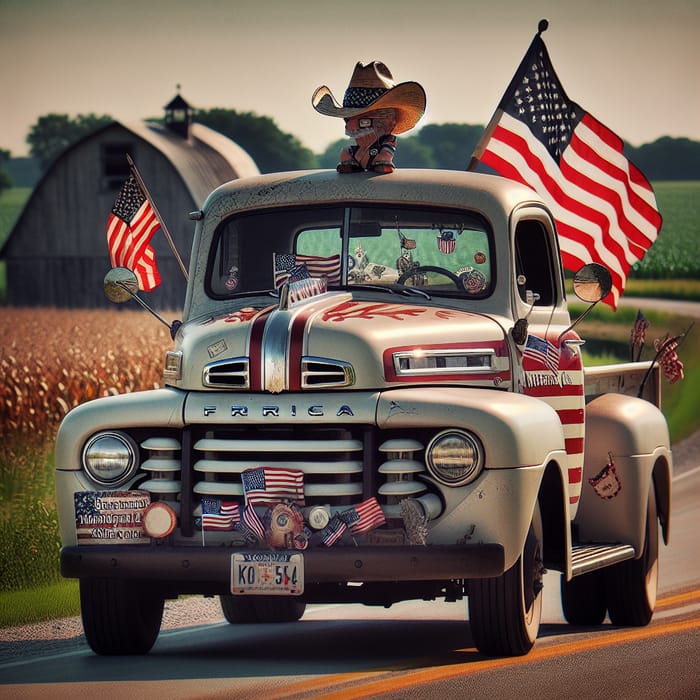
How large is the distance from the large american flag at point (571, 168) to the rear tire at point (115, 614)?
13.3ft

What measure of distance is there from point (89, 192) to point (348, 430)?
44163mm

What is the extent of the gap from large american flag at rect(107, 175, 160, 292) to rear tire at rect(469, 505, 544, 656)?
12.3ft

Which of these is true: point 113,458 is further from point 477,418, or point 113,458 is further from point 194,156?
point 194,156

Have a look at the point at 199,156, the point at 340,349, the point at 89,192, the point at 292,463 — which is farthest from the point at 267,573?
the point at 89,192

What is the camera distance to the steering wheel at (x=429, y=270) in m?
10.0

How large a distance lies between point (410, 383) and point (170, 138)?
4280 centimetres

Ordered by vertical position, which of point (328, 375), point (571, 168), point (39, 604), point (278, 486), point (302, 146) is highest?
point (302, 146)

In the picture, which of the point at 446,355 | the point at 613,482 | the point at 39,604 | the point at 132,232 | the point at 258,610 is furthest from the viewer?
the point at 39,604

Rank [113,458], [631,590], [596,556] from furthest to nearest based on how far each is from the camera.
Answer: [631,590]
[596,556]
[113,458]

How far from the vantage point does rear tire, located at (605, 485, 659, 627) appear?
11094 millimetres

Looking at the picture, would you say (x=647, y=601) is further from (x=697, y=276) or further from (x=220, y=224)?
(x=697, y=276)

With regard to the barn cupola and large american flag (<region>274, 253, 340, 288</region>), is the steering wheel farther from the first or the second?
the barn cupola

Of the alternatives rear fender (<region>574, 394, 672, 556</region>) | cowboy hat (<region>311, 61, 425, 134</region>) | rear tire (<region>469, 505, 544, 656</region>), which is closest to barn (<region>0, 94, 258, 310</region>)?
cowboy hat (<region>311, 61, 425, 134</region>)

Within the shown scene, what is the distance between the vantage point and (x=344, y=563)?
334 inches
